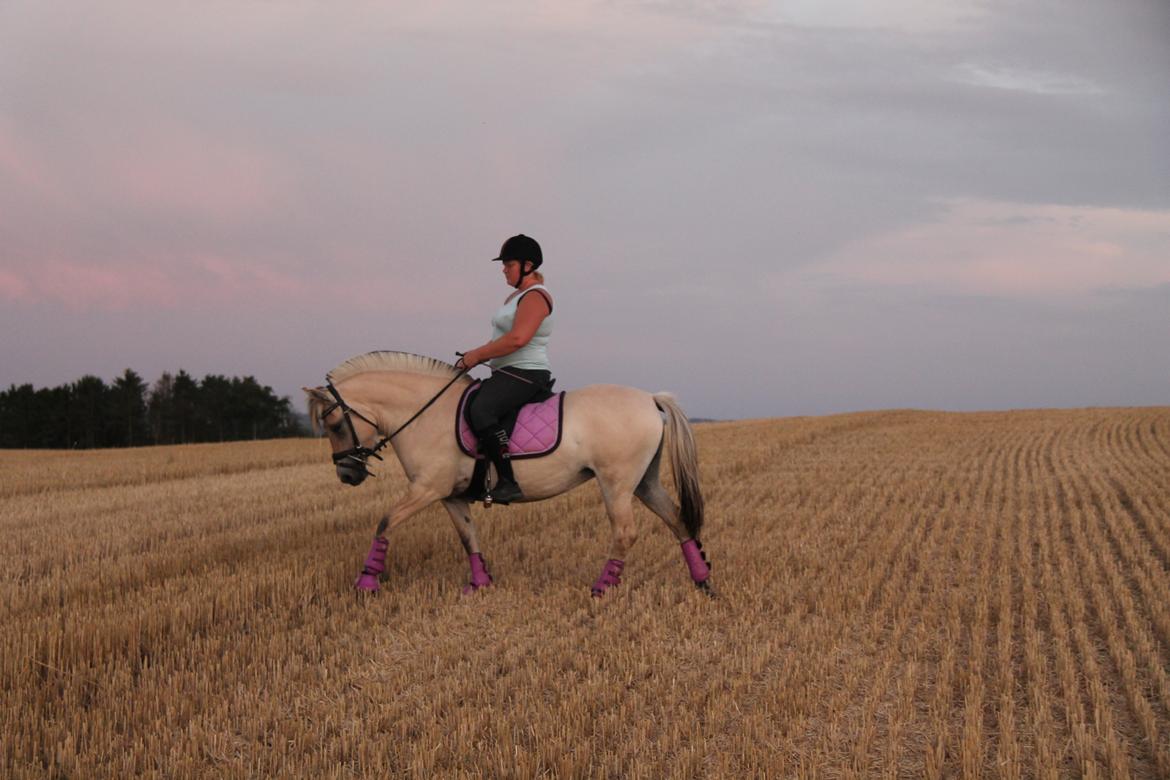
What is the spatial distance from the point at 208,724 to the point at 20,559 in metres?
6.23

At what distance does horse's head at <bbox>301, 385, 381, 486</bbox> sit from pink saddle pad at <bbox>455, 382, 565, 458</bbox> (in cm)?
80

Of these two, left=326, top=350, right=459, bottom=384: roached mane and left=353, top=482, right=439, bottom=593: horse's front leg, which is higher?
left=326, top=350, right=459, bottom=384: roached mane

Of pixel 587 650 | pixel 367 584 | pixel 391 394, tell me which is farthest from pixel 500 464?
pixel 587 650

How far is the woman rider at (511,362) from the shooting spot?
6328mm

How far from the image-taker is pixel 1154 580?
775cm

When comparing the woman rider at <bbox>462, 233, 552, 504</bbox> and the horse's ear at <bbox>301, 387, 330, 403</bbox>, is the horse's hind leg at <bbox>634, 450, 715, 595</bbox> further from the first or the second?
the horse's ear at <bbox>301, 387, 330, 403</bbox>

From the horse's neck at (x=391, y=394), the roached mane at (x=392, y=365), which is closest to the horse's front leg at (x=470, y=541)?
the horse's neck at (x=391, y=394)

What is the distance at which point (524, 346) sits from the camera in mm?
6414

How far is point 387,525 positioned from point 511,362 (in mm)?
1784

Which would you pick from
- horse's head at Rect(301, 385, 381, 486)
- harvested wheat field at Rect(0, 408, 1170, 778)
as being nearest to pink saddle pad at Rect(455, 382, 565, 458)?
horse's head at Rect(301, 385, 381, 486)

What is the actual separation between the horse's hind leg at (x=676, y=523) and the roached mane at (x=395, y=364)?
6.84ft

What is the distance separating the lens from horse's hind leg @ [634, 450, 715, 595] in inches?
266

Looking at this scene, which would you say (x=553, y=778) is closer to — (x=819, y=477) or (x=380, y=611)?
(x=380, y=611)

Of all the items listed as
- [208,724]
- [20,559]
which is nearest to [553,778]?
[208,724]
